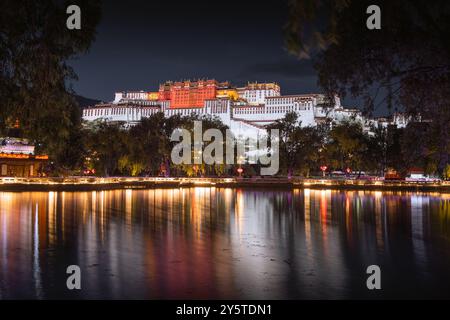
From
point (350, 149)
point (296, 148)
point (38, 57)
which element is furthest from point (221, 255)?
point (296, 148)

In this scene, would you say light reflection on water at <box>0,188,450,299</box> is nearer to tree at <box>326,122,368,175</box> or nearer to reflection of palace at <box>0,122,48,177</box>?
tree at <box>326,122,368,175</box>

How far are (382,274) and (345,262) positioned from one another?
1387 mm

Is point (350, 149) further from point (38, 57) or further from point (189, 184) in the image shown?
point (38, 57)

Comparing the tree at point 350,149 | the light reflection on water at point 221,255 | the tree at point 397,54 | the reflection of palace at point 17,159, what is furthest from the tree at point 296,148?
the tree at point 397,54

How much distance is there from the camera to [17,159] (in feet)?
208

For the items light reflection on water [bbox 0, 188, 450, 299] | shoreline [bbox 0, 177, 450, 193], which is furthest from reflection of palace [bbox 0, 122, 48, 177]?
light reflection on water [bbox 0, 188, 450, 299]

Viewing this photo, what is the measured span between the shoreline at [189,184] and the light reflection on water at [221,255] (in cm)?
2367

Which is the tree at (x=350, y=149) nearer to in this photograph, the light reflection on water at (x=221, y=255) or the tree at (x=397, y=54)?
the light reflection on water at (x=221, y=255)

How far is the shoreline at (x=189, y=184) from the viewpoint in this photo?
45375 millimetres

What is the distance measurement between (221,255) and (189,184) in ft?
162

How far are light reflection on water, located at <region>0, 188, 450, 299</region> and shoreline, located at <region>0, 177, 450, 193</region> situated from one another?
23.7 m

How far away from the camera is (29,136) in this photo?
12.2 meters

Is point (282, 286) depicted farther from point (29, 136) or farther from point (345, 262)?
point (29, 136)

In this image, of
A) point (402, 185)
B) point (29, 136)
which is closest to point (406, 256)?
point (29, 136)
